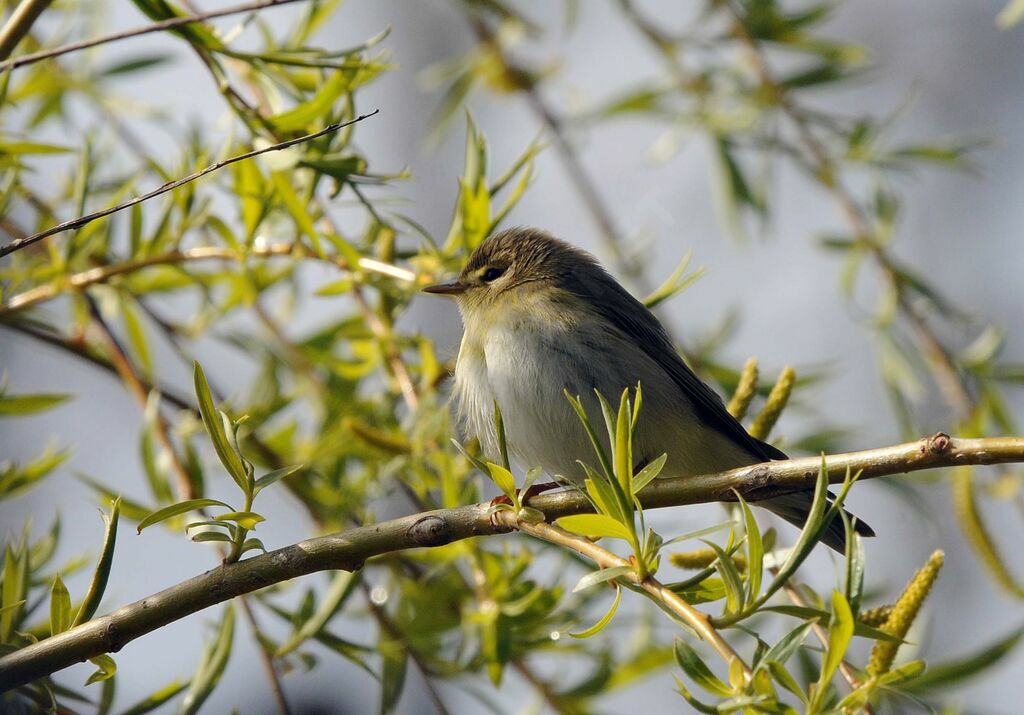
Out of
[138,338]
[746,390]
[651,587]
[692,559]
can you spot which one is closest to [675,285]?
[746,390]

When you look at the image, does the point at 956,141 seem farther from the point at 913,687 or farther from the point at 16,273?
the point at 16,273

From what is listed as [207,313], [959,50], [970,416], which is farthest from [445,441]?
[959,50]

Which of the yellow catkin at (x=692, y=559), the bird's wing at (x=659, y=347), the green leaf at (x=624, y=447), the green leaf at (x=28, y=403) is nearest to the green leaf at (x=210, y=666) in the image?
the green leaf at (x=28, y=403)

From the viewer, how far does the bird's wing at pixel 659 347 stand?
300 centimetres

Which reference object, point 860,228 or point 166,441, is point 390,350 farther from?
point 860,228

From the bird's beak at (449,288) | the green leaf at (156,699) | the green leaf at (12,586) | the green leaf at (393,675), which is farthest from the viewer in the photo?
the bird's beak at (449,288)

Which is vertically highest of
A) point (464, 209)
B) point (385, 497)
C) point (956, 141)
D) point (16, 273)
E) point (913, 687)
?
point (956, 141)

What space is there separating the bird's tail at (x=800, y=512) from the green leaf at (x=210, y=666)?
1.39 meters

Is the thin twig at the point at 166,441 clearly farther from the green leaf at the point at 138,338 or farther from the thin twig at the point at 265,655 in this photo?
the green leaf at the point at 138,338

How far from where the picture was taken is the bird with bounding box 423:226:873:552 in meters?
3.12

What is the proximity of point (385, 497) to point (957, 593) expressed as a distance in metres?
7.66

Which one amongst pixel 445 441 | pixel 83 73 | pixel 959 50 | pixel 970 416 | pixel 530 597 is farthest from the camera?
pixel 959 50

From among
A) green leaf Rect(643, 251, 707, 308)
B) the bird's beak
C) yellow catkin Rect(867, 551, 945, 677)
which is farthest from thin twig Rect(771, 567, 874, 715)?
the bird's beak

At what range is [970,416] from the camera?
121 inches
